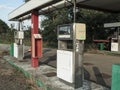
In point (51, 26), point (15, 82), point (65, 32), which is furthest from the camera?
point (51, 26)

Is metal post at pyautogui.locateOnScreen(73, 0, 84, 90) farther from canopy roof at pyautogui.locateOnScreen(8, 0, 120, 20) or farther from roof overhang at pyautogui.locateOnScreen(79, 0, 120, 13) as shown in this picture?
roof overhang at pyautogui.locateOnScreen(79, 0, 120, 13)

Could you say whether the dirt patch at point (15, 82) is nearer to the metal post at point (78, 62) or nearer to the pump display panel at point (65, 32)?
the metal post at point (78, 62)

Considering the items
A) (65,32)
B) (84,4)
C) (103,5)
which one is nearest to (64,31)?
(65,32)

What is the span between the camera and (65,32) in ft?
25.5

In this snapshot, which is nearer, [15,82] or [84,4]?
[84,4]

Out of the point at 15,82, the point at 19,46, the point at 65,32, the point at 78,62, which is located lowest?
the point at 15,82

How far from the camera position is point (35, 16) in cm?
1155

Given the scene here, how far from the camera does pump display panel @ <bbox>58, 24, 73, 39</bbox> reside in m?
7.43

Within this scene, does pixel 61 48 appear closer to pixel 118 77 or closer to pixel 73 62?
pixel 73 62

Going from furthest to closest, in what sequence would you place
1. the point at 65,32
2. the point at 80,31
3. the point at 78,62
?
the point at 65,32 → the point at 78,62 → the point at 80,31

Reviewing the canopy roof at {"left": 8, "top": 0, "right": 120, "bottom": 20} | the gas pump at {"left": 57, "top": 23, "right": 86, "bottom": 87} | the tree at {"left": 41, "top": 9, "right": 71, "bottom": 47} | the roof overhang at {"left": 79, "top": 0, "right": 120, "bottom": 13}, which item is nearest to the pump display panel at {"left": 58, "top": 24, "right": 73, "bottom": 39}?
the gas pump at {"left": 57, "top": 23, "right": 86, "bottom": 87}

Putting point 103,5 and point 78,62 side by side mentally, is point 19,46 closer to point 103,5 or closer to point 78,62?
point 103,5

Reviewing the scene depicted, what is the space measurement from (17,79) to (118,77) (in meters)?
5.60

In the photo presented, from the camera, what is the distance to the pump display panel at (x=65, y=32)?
7.43m
